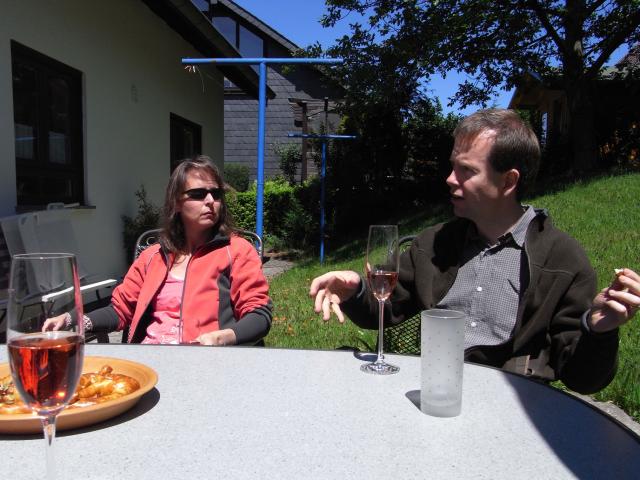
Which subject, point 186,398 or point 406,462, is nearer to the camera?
point 406,462

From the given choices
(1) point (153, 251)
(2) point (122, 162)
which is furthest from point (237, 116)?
(1) point (153, 251)

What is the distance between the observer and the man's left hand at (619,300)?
53.4 inches

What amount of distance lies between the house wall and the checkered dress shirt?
1886cm

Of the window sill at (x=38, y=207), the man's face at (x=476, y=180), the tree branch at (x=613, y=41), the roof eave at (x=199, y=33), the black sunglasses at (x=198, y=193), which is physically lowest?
the window sill at (x=38, y=207)

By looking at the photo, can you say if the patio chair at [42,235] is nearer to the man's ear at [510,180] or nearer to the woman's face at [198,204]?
the woman's face at [198,204]

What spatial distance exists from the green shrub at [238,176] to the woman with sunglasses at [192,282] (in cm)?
1697

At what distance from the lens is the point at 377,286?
1.53m

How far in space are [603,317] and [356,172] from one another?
11.9 meters

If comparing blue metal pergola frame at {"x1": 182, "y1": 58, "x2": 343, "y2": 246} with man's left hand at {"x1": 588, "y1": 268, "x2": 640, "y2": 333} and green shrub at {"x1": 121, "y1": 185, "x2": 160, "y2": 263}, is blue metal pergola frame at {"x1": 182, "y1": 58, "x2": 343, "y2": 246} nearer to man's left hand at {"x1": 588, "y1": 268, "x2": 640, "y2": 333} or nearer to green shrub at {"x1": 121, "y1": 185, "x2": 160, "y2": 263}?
green shrub at {"x1": 121, "y1": 185, "x2": 160, "y2": 263}

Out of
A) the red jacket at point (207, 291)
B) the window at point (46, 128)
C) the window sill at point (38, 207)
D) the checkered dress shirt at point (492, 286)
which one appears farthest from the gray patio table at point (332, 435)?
the window at point (46, 128)

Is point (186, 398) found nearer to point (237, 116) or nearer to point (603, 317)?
point (603, 317)

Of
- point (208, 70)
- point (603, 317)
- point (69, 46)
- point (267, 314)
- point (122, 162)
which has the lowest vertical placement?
point (267, 314)

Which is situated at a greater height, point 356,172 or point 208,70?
point 208,70

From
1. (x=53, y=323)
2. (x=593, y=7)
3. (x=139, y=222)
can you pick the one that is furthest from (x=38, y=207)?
(x=593, y=7)
